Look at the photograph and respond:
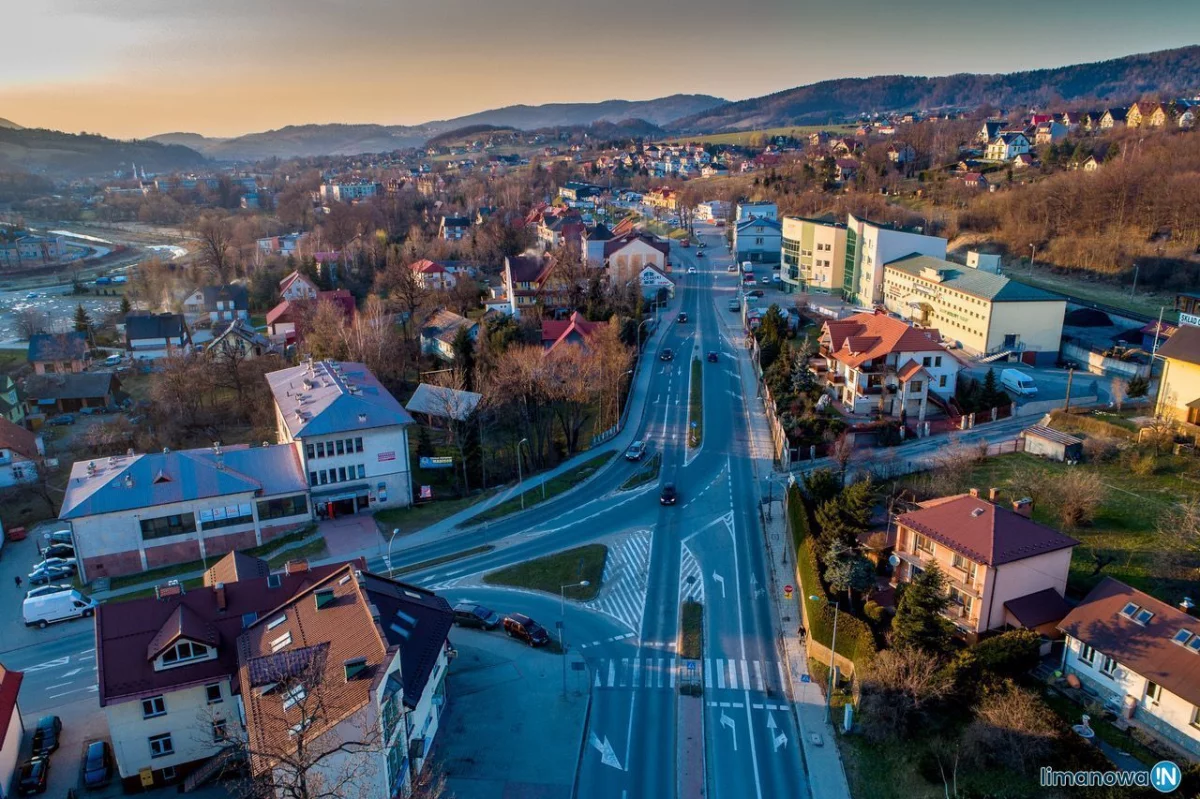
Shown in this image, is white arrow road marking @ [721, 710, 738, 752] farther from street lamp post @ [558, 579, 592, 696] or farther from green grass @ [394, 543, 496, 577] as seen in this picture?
green grass @ [394, 543, 496, 577]

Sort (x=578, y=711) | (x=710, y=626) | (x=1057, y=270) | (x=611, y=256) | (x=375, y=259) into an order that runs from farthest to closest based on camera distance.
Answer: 1. (x=375, y=259)
2. (x=611, y=256)
3. (x=1057, y=270)
4. (x=710, y=626)
5. (x=578, y=711)

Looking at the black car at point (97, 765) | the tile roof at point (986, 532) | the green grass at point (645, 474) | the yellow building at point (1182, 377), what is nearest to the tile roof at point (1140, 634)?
the tile roof at point (986, 532)

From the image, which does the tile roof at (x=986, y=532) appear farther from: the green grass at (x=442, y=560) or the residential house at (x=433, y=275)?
the residential house at (x=433, y=275)

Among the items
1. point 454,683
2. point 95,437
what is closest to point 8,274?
point 95,437

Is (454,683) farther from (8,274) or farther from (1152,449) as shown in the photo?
(8,274)

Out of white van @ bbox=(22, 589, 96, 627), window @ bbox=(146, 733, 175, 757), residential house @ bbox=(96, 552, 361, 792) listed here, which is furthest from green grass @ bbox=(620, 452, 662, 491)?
white van @ bbox=(22, 589, 96, 627)

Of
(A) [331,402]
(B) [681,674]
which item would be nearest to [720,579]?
(B) [681,674]
